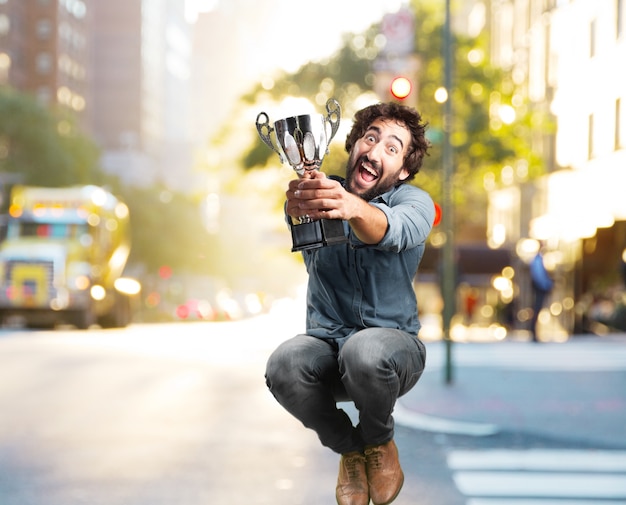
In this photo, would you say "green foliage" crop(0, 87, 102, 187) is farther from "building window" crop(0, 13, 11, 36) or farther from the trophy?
the trophy

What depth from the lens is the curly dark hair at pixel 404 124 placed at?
400 centimetres

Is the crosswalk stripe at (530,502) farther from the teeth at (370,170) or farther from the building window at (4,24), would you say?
the building window at (4,24)

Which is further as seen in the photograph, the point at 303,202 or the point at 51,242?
the point at 51,242

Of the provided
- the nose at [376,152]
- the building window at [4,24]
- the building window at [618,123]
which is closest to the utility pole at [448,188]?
the nose at [376,152]

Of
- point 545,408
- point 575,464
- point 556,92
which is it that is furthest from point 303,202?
point 556,92

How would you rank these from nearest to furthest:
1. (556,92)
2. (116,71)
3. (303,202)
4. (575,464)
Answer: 1. (303,202)
2. (575,464)
3. (556,92)
4. (116,71)

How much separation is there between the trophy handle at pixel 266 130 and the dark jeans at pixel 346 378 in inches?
23.3

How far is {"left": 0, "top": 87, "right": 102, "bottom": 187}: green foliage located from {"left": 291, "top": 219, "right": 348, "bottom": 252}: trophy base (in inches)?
2369

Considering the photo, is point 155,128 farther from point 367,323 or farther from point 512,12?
point 367,323

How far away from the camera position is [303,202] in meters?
3.37

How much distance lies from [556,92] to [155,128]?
110m

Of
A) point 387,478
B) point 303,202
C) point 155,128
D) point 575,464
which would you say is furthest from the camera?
point 155,128

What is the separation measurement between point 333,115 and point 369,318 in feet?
2.01

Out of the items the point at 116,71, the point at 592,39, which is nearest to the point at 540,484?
the point at 592,39
